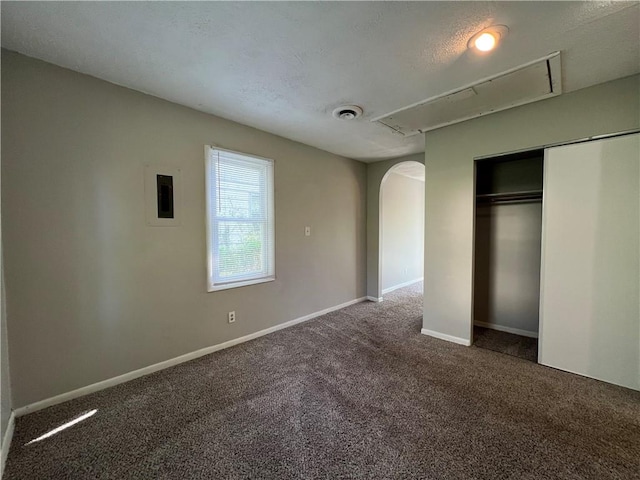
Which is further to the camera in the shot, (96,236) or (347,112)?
(347,112)

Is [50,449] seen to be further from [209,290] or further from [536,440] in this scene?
[536,440]

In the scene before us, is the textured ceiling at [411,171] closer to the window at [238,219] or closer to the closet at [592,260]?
the closet at [592,260]

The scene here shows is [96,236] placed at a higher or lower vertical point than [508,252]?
higher

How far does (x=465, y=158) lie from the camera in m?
2.84

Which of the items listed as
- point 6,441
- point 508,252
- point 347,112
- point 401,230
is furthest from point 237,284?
point 401,230

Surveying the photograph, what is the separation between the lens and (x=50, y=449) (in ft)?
5.07

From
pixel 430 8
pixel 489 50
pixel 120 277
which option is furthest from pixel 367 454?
pixel 489 50

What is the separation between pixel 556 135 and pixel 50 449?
14.0ft

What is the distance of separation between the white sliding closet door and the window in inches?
111

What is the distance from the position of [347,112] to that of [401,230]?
373 cm

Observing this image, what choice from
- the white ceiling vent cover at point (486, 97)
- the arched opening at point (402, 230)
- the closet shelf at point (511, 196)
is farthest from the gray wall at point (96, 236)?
the arched opening at point (402, 230)

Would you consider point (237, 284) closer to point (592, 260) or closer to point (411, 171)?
point (592, 260)

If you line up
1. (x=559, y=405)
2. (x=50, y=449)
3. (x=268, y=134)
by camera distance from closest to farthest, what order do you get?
(x=50, y=449) < (x=559, y=405) < (x=268, y=134)

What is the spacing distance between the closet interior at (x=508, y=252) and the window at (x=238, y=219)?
8.33 feet
